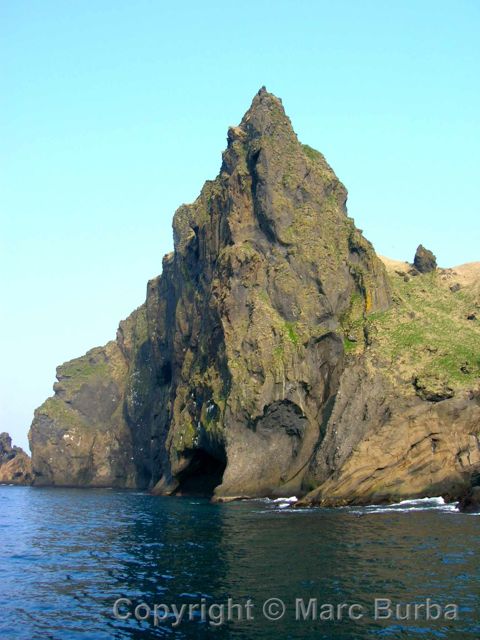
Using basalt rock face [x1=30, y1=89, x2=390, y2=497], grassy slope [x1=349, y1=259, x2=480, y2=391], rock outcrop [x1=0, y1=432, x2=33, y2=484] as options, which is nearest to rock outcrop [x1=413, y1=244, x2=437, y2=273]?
grassy slope [x1=349, y1=259, x2=480, y2=391]

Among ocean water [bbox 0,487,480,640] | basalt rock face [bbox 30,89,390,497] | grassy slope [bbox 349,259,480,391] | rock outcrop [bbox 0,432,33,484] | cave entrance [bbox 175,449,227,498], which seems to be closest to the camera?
ocean water [bbox 0,487,480,640]

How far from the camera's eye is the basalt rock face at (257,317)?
84.9 meters

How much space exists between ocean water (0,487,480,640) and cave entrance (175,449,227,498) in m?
44.3

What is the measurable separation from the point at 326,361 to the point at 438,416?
20.9m

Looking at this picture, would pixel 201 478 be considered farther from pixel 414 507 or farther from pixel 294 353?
pixel 414 507

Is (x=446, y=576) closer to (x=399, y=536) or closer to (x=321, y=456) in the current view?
(x=399, y=536)

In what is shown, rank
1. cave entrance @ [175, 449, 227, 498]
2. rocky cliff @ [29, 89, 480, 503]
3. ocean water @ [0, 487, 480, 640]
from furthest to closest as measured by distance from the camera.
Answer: cave entrance @ [175, 449, 227, 498] < rocky cliff @ [29, 89, 480, 503] < ocean water @ [0, 487, 480, 640]

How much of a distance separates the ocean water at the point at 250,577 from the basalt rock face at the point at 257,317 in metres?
27.8

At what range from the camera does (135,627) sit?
25672mm

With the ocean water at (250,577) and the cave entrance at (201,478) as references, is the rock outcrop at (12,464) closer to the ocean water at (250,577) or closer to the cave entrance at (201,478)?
the cave entrance at (201,478)

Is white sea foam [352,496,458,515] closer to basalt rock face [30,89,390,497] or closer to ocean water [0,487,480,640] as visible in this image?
ocean water [0,487,480,640]

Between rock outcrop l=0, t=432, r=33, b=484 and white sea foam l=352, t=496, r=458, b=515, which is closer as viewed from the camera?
white sea foam l=352, t=496, r=458, b=515

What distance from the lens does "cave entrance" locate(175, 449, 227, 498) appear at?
102000 millimetres

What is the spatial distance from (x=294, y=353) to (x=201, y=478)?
1189 inches
